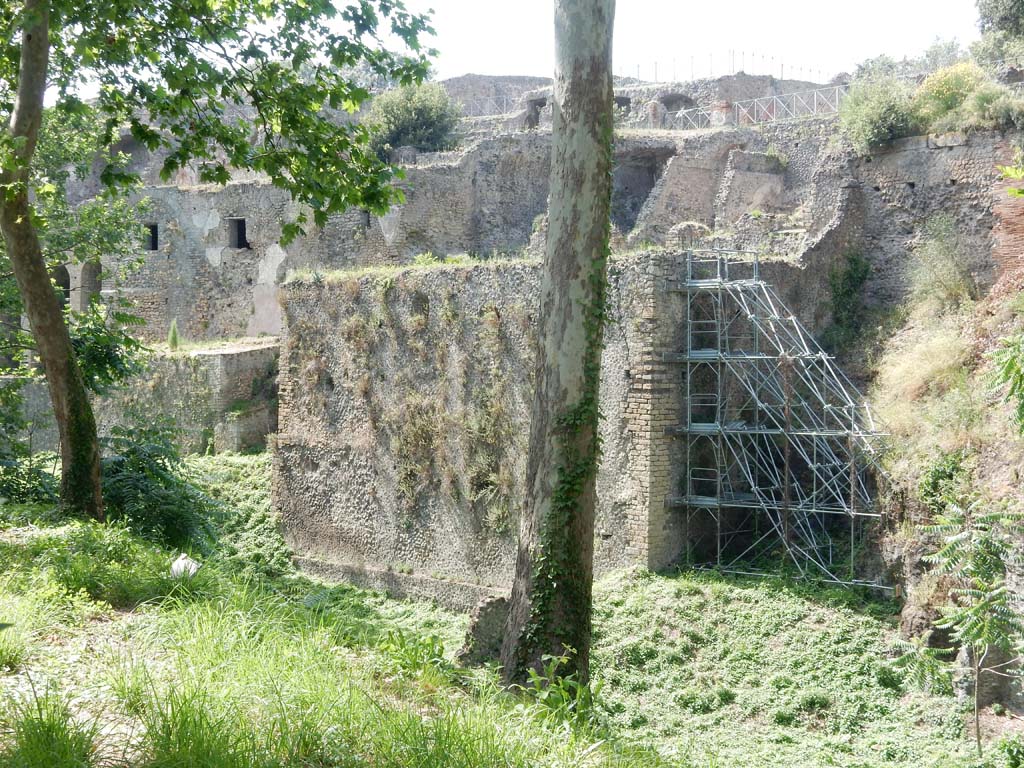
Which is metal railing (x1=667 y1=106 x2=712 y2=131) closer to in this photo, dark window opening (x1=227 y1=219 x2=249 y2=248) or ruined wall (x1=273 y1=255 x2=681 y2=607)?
dark window opening (x1=227 y1=219 x2=249 y2=248)

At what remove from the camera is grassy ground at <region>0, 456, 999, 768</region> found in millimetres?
4465

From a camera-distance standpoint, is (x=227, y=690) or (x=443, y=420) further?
(x=443, y=420)

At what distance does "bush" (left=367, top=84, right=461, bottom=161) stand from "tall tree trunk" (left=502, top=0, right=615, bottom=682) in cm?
2088

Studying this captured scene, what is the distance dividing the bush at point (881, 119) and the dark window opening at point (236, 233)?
15.3 m

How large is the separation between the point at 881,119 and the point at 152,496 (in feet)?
41.1

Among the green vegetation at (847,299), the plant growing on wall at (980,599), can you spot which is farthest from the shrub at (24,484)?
the green vegetation at (847,299)

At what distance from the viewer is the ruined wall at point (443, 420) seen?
13164 mm

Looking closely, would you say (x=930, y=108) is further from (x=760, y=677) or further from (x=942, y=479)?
(x=760, y=677)

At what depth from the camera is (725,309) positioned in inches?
525

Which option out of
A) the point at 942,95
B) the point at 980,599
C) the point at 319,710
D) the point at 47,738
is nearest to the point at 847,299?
the point at 942,95

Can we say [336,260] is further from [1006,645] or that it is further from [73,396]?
[1006,645]

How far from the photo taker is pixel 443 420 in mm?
15555

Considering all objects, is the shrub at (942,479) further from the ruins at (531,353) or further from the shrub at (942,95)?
the shrub at (942,95)

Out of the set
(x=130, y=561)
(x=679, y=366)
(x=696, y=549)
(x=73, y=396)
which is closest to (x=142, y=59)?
(x=73, y=396)
